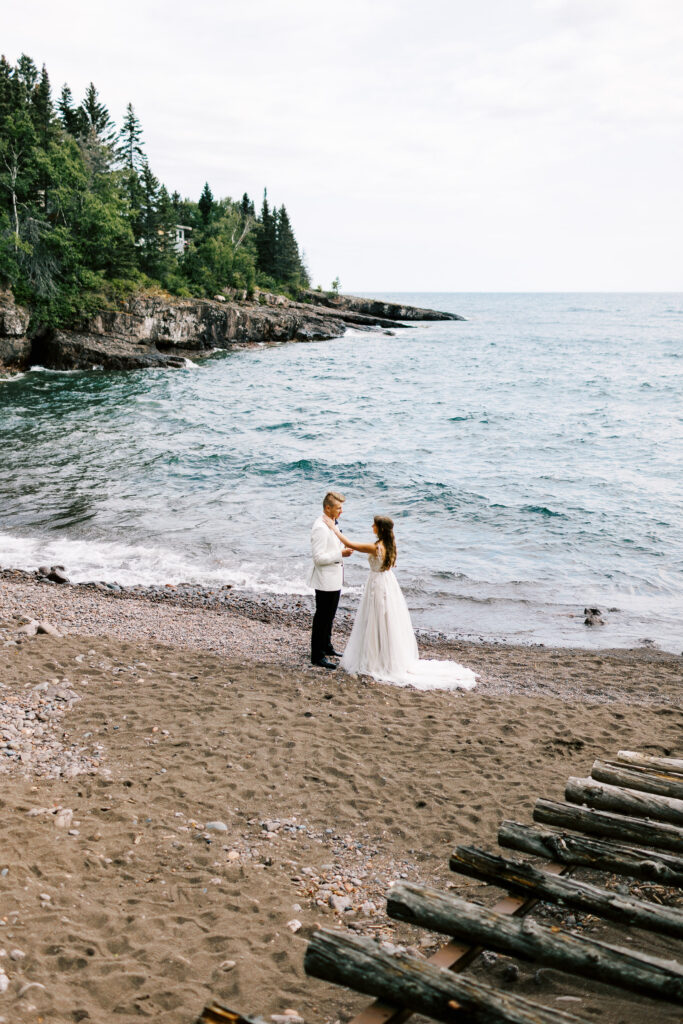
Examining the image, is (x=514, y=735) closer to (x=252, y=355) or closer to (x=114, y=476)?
(x=114, y=476)

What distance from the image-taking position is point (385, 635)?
10.5m

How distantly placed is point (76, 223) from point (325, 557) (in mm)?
56673

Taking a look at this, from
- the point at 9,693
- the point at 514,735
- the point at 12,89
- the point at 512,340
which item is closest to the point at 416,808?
the point at 514,735

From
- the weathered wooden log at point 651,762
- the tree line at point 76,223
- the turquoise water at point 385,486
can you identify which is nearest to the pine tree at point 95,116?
the tree line at point 76,223

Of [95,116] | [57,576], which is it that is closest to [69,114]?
[95,116]

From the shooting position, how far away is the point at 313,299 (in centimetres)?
10438

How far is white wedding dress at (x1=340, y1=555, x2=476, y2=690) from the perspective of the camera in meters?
10.4

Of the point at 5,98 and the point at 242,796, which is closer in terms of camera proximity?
the point at 242,796

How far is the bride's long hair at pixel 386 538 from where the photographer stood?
33.1 feet

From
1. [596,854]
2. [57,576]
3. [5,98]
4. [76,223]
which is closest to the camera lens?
[596,854]

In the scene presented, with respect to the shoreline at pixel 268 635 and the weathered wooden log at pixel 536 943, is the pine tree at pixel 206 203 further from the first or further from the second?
the weathered wooden log at pixel 536 943

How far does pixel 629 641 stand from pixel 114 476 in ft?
59.5

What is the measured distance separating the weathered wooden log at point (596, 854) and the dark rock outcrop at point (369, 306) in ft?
339

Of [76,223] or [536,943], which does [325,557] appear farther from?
[76,223]
